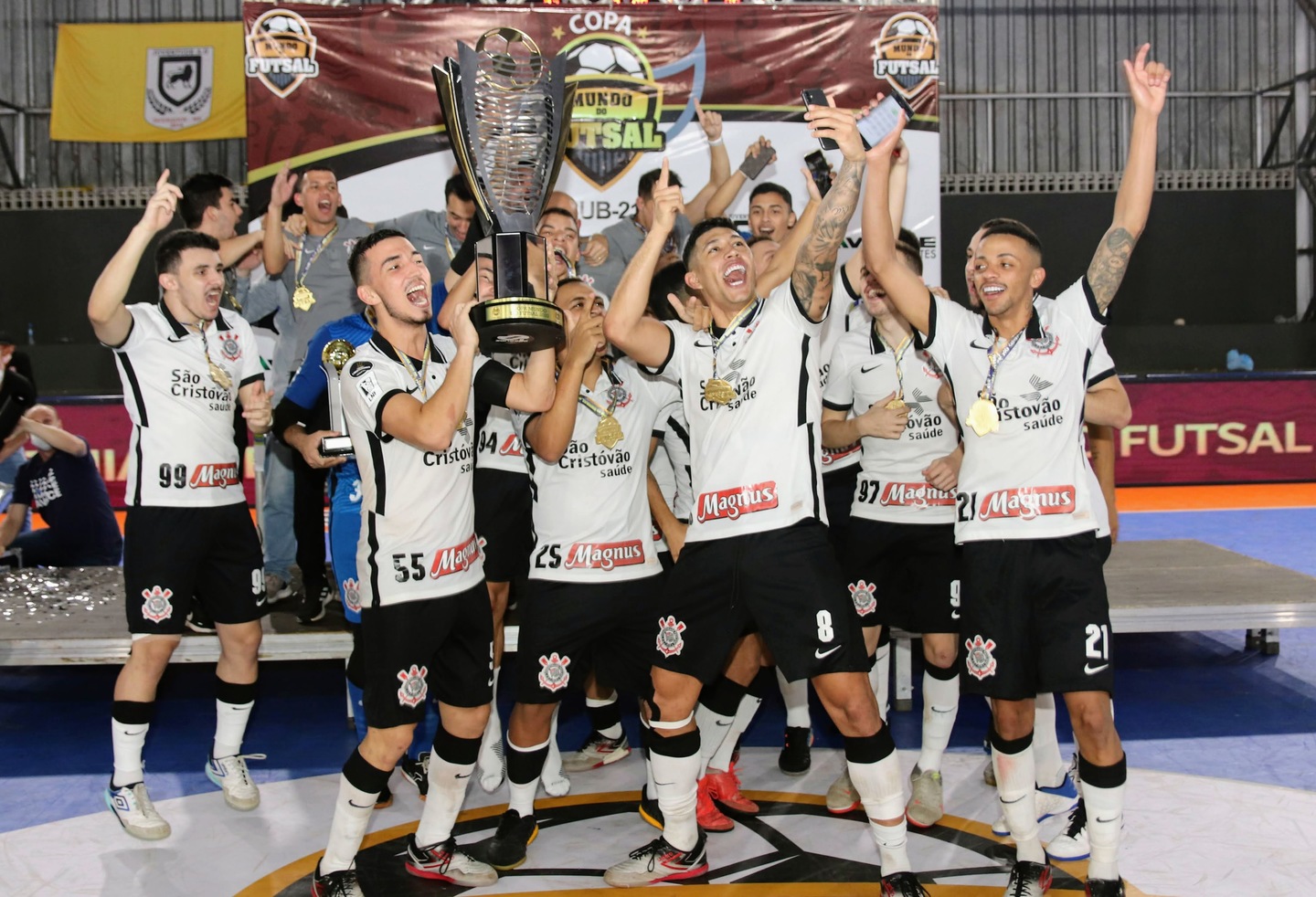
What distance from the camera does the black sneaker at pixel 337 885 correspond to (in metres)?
4.11

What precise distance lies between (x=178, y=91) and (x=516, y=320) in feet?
51.9

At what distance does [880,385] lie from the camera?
5.21 meters

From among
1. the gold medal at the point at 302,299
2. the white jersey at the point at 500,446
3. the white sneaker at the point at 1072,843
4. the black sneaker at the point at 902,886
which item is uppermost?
the gold medal at the point at 302,299

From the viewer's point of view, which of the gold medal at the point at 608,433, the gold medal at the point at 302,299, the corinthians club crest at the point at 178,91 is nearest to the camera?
the gold medal at the point at 608,433

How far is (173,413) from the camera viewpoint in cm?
499

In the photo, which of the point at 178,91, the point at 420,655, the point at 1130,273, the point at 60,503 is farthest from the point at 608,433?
the point at 1130,273

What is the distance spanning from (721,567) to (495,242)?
133 cm

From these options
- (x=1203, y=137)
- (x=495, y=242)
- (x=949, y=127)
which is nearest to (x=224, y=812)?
(x=495, y=242)

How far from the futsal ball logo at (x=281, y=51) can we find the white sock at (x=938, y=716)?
7.52 metres

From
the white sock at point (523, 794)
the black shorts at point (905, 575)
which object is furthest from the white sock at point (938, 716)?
the white sock at point (523, 794)

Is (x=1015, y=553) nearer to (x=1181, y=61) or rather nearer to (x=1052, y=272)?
(x=1052, y=272)

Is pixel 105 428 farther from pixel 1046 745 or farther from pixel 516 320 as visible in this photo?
pixel 1046 745

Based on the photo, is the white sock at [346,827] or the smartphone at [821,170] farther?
the smartphone at [821,170]

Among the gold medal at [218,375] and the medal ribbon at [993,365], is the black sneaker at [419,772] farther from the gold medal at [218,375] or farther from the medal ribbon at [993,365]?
the medal ribbon at [993,365]
